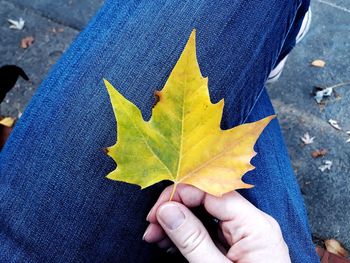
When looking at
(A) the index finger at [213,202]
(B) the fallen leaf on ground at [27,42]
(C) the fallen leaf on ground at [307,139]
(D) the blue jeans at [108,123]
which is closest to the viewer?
(A) the index finger at [213,202]

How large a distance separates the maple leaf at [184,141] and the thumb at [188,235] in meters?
0.09

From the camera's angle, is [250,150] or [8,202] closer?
[250,150]

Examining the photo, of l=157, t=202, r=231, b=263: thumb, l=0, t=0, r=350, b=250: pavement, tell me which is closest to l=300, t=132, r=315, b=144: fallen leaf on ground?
l=0, t=0, r=350, b=250: pavement

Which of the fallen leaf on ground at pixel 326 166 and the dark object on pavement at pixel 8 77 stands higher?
the dark object on pavement at pixel 8 77

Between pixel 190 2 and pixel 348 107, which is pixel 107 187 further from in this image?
pixel 348 107

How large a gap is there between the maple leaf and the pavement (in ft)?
3.73

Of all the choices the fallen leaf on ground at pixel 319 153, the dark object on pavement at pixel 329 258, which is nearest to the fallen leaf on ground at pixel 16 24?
the fallen leaf on ground at pixel 319 153

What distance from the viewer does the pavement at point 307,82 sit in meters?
2.00

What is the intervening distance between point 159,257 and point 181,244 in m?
0.34

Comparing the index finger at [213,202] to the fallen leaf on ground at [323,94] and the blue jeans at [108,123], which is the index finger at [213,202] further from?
the fallen leaf on ground at [323,94]

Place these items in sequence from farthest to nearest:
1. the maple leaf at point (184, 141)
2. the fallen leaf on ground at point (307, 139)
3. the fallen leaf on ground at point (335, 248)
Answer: the fallen leaf on ground at point (307, 139), the fallen leaf on ground at point (335, 248), the maple leaf at point (184, 141)

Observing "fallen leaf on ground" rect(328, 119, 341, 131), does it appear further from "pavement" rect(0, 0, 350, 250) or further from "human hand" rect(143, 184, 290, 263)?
"human hand" rect(143, 184, 290, 263)

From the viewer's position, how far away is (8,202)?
1.23 m

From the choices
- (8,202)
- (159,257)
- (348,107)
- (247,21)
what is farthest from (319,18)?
(8,202)
